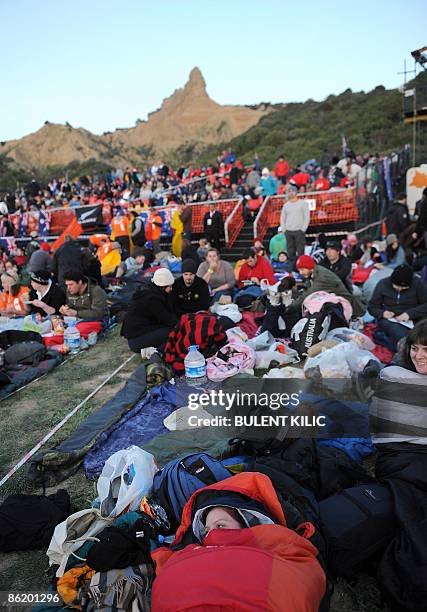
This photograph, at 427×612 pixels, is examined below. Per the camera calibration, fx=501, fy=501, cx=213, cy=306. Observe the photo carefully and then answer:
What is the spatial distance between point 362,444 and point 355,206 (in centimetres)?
1005

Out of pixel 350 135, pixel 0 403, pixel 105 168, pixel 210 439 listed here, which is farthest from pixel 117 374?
pixel 105 168

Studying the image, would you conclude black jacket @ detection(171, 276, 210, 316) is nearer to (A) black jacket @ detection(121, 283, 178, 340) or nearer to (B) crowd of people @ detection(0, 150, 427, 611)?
(B) crowd of people @ detection(0, 150, 427, 611)

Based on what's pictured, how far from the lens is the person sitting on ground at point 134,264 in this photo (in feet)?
35.0

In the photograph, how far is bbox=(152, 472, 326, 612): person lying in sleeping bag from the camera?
181 cm

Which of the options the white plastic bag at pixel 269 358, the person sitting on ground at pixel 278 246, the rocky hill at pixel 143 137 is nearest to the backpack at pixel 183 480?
the white plastic bag at pixel 269 358

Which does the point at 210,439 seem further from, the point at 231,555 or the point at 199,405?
the point at 231,555

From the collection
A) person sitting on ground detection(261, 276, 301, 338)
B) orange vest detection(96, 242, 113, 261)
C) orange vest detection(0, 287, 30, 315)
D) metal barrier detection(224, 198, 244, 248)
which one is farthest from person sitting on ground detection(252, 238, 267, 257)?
orange vest detection(0, 287, 30, 315)

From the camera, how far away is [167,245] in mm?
13977

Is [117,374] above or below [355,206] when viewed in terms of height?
below

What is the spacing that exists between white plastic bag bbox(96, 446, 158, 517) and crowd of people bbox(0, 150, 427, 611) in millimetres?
625

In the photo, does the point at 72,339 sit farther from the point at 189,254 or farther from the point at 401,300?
the point at 189,254

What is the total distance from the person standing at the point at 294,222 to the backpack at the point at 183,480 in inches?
321

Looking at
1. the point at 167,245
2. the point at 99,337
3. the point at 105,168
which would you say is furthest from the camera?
the point at 105,168

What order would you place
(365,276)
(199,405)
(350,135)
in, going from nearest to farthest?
(199,405) → (365,276) → (350,135)
